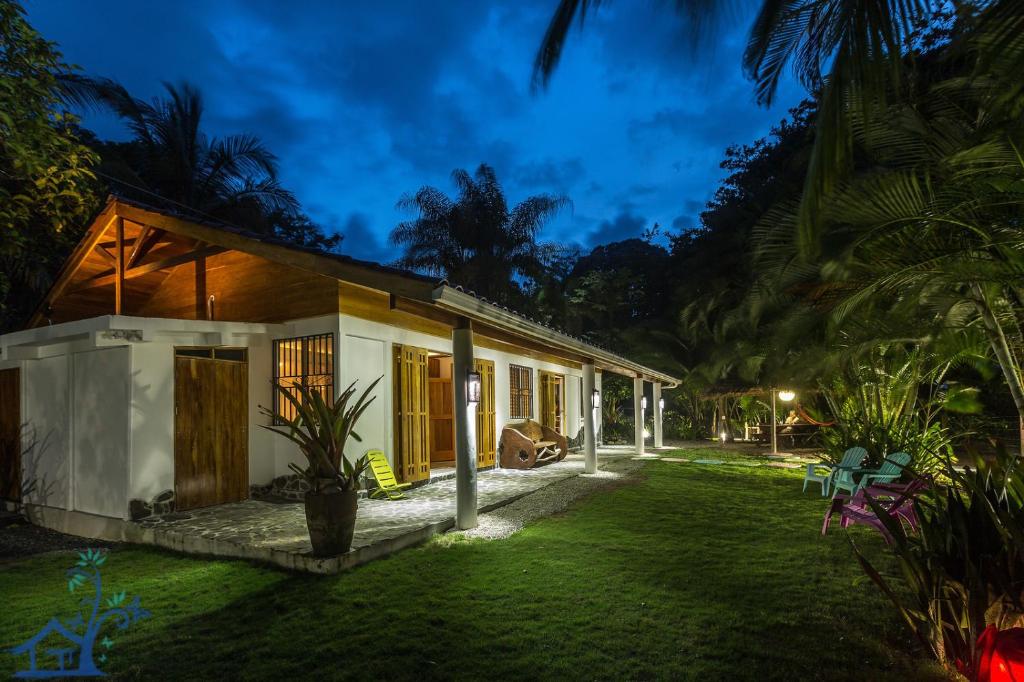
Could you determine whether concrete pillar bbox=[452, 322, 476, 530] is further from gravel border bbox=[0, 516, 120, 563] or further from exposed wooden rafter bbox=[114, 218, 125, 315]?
exposed wooden rafter bbox=[114, 218, 125, 315]

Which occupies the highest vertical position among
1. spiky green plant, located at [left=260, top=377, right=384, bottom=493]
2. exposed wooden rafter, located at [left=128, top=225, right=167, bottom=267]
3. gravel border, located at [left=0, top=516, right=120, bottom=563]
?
exposed wooden rafter, located at [left=128, top=225, right=167, bottom=267]

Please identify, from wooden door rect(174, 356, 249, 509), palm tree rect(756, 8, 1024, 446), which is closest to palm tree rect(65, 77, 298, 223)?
wooden door rect(174, 356, 249, 509)

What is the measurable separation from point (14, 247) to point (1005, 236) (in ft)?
29.0

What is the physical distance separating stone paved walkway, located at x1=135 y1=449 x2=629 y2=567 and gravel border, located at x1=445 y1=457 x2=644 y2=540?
0.25 metres

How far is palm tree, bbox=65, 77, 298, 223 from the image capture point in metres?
16.1

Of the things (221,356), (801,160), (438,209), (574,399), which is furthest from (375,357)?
(438,209)

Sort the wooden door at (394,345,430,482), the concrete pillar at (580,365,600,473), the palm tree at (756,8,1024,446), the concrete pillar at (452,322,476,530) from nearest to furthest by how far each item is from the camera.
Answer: the palm tree at (756,8,1024,446) < the concrete pillar at (452,322,476,530) < the wooden door at (394,345,430,482) < the concrete pillar at (580,365,600,473)

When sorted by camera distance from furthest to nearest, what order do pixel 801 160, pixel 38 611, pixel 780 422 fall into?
pixel 780 422 → pixel 801 160 → pixel 38 611

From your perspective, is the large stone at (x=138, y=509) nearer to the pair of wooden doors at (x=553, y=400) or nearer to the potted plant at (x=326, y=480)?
the potted plant at (x=326, y=480)

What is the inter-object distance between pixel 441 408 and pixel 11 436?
23.8ft

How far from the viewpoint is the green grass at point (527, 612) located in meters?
3.25

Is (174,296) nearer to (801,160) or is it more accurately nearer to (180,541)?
(180,541)

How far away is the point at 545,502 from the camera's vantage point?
812cm

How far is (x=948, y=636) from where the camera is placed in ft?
10.1
